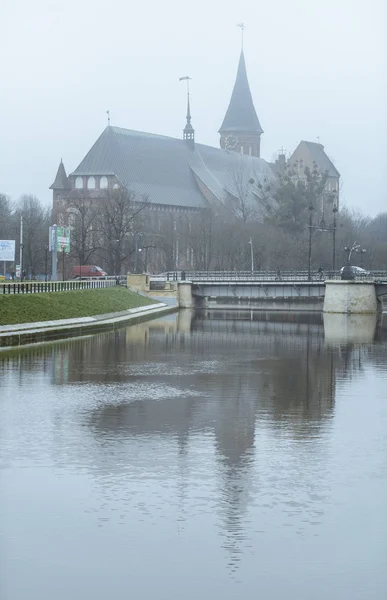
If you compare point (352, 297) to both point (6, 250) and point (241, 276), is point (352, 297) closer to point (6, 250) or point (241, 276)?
point (241, 276)

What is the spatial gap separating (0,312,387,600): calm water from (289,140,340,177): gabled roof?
6626 inches

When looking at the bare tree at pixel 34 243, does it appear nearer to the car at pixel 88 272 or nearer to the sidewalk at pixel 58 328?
the car at pixel 88 272

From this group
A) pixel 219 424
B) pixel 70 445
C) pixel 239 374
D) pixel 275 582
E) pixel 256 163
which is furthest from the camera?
pixel 256 163

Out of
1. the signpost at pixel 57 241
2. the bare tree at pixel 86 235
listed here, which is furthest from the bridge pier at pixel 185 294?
the signpost at pixel 57 241

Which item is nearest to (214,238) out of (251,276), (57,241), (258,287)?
(251,276)

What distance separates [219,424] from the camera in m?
17.0

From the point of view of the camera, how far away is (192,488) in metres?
12.0

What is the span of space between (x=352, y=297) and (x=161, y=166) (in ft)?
289

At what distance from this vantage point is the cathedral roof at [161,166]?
154 m

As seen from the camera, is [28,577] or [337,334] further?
[337,334]

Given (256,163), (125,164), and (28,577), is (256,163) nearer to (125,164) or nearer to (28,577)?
(125,164)

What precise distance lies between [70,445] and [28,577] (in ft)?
19.7

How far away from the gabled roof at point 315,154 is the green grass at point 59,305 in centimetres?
12445

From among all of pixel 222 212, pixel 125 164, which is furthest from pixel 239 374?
pixel 125 164
